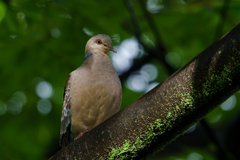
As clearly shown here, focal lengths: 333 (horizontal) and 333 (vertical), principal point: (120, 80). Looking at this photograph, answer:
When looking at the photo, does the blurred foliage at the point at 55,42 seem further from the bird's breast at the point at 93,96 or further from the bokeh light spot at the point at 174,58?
the bird's breast at the point at 93,96

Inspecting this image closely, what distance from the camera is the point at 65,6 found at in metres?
4.11

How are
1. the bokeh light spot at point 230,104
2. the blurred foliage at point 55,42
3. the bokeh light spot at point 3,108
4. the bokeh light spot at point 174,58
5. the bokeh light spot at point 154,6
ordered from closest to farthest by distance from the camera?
the blurred foliage at point 55,42 < the bokeh light spot at point 154,6 < the bokeh light spot at point 3,108 < the bokeh light spot at point 230,104 < the bokeh light spot at point 174,58

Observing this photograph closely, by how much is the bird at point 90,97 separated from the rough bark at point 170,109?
85 centimetres

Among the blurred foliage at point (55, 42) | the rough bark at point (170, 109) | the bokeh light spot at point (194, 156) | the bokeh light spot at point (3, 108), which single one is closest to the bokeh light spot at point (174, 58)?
the blurred foliage at point (55, 42)

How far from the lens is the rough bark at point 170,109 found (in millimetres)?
1931

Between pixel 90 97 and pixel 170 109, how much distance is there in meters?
1.26

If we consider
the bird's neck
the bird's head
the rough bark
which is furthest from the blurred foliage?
the rough bark

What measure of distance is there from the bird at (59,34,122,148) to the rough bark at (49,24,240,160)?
85 cm

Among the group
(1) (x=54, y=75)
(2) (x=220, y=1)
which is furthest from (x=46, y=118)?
(2) (x=220, y=1)

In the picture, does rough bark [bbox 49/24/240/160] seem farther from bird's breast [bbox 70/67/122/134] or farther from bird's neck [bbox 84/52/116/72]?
bird's neck [bbox 84/52/116/72]

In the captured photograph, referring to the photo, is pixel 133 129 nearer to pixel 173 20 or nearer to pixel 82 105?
pixel 82 105

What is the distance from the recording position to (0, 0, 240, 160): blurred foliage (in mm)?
4086

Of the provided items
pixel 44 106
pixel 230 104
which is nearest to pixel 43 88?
pixel 44 106

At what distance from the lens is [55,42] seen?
4441 millimetres
